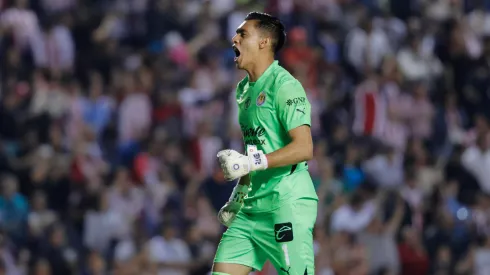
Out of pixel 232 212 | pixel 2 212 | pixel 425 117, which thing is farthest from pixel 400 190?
pixel 232 212

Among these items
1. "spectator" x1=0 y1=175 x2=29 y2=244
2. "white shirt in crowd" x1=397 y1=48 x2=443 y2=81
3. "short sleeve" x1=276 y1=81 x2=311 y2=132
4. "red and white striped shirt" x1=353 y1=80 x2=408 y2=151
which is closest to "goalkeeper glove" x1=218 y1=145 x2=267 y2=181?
"short sleeve" x1=276 y1=81 x2=311 y2=132

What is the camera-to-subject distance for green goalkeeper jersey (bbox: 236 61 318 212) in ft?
27.0

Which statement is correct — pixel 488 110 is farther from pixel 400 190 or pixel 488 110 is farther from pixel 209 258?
pixel 209 258

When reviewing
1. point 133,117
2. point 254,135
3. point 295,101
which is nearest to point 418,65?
point 133,117

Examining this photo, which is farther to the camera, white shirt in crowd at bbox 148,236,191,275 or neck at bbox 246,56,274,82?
white shirt in crowd at bbox 148,236,191,275

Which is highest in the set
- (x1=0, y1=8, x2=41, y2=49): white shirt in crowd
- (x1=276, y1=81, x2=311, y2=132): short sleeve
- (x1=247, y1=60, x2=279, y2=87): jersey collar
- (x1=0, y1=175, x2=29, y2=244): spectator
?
(x1=0, y1=8, x2=41, y2=49): white shirt in crowd

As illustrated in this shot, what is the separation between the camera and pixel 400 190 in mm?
18016

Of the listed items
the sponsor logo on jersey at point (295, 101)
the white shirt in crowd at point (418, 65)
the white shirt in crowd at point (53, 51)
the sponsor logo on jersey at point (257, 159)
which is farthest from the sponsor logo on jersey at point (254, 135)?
the white shirt in crowd at point (418, 65)

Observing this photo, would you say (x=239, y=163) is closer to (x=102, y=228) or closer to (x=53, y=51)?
(x=102, y=228)

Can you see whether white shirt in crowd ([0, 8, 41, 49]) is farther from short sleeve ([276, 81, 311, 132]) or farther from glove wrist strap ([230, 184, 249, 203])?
short sleeve ([276, 81, 311, 132])

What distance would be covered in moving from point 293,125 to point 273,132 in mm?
253

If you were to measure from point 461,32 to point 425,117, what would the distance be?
240 centimetres

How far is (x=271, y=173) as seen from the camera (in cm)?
835

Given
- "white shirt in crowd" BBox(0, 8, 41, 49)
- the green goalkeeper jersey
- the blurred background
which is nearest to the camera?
the green goalkeeper jersey
